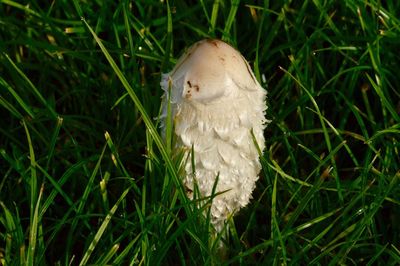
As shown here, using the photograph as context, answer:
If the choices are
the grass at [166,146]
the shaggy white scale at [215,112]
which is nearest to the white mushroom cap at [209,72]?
the shaggy white scale at [215,112]

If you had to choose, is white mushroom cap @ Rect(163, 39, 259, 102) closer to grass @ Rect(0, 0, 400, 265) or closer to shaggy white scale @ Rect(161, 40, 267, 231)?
shaggy white scale @ Rect(161, 40, 267, 231)

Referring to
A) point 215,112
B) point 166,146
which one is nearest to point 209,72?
point 215,112

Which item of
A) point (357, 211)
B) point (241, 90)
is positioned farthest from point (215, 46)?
point (357, 211)

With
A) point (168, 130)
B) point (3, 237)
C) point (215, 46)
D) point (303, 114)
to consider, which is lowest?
point (3, 237)

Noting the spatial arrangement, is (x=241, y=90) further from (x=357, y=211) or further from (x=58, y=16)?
(x=58, y=16)

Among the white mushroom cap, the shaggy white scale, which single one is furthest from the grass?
the white mushroom cap

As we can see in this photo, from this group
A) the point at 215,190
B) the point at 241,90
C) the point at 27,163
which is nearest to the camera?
the point at 241,90

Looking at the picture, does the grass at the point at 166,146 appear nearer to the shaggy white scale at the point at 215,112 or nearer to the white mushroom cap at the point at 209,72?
the shaggy white scale at the point at 215,112
